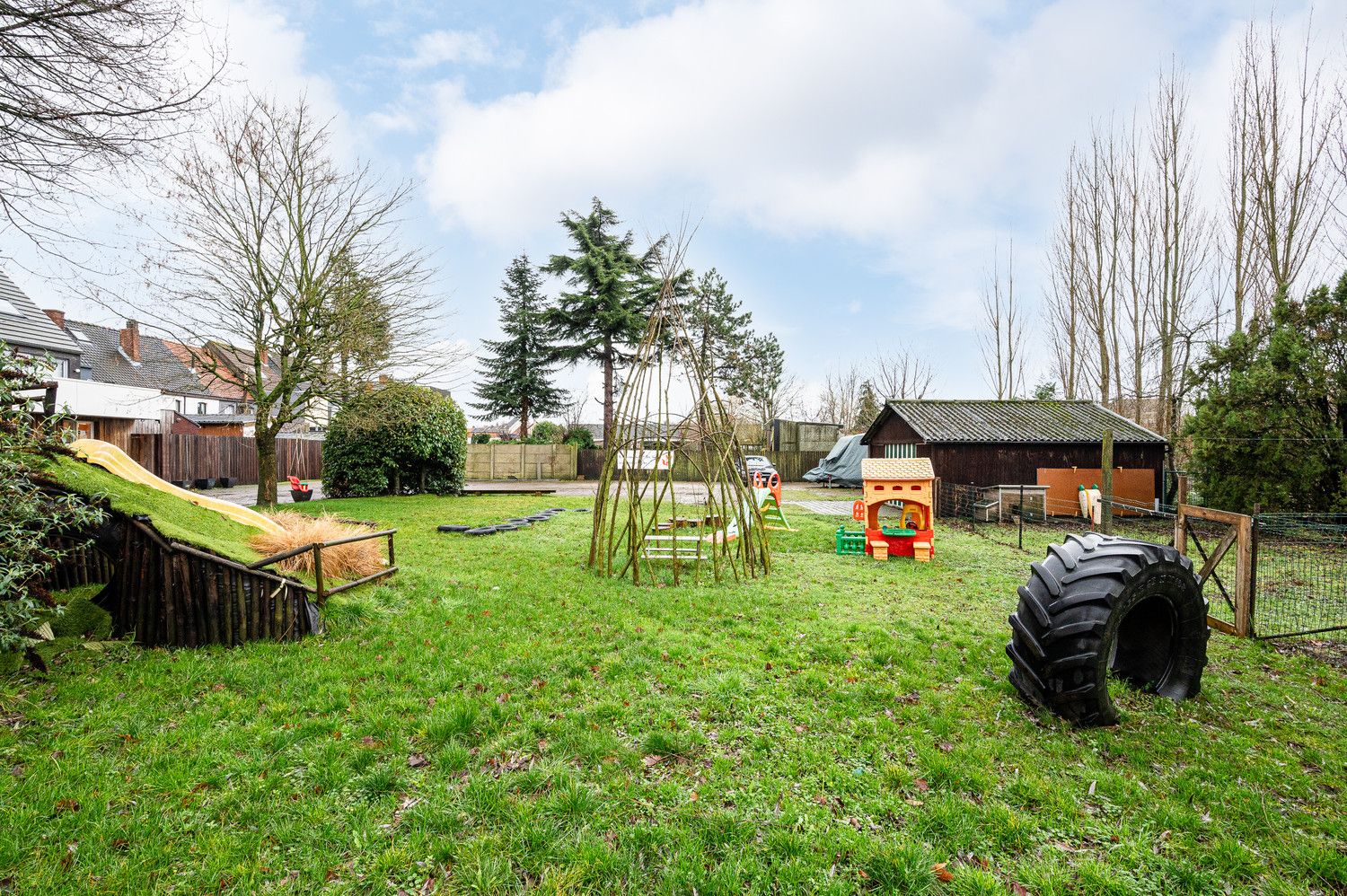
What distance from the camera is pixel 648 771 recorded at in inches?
115

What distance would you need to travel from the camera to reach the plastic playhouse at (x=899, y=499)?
27.6 feet

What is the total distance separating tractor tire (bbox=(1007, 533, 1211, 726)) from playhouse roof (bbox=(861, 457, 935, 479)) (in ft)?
15.0

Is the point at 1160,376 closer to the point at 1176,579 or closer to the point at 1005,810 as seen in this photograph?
the point at 1176,579

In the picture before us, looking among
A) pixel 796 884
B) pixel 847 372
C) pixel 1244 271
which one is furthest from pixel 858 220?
pixel 847 372

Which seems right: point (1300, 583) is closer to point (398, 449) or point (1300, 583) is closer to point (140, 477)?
point (140, 477)

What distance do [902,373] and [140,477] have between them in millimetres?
34923

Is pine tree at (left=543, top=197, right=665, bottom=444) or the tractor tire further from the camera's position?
pine tree at (left=543, top=197, right=665, bottom=444)

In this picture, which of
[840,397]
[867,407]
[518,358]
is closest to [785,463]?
[867,407]

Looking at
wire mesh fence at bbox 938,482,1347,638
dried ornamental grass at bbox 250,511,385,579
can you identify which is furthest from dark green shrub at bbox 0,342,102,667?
wire mesh fence at bbox 938,482,1347,638

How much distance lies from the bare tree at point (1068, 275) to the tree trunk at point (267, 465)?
26773 millimetres

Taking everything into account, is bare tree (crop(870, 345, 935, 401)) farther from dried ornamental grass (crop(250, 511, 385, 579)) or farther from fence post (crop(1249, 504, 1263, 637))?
dried ornamental grass (crop(250, 511, 385, 579))

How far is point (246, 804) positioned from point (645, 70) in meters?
9.59

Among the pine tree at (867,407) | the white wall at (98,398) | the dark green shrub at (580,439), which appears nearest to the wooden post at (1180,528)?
the dark green shrub at (580,439)

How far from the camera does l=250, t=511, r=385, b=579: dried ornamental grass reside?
5.85 meters
